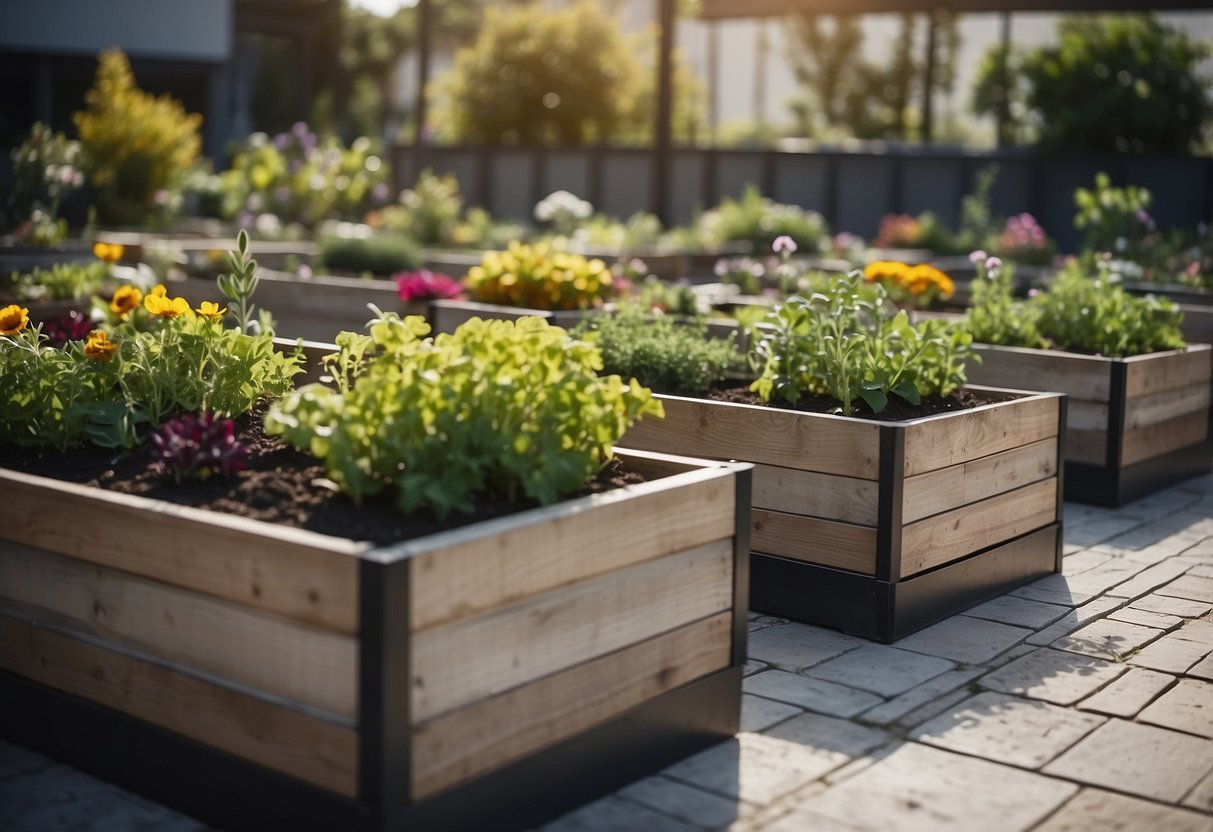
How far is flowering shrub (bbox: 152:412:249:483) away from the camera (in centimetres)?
326

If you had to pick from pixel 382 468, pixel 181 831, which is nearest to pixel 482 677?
pixel 382 468

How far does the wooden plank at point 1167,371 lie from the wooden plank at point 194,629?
4.56 metres

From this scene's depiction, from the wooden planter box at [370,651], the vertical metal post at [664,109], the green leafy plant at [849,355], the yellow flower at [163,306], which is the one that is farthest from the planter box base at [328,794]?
the vertical metal post at [664,109]

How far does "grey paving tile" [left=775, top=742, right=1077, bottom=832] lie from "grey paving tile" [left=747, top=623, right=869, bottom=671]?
0.74 metres

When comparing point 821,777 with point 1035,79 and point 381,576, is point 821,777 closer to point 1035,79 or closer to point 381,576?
point 381,576

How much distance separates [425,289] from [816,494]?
3.37 meters

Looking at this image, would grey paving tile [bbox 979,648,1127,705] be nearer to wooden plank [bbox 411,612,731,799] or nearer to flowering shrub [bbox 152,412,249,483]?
wooden plank [bbox 411,612,731,799]

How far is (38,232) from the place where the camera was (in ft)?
28.2

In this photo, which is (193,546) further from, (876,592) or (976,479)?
(976,479)

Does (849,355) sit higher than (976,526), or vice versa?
(849,355)

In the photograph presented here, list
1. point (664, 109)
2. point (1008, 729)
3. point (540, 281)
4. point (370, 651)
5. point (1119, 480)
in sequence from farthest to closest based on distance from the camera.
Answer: point (664, 109) → point (540, 281) → point (1119, 480) → point (1008, 729) → point (370, 651)

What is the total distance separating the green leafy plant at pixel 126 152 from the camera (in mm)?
12133

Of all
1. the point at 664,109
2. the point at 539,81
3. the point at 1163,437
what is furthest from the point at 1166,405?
the point at 539,81

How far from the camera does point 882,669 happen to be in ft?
13.2
